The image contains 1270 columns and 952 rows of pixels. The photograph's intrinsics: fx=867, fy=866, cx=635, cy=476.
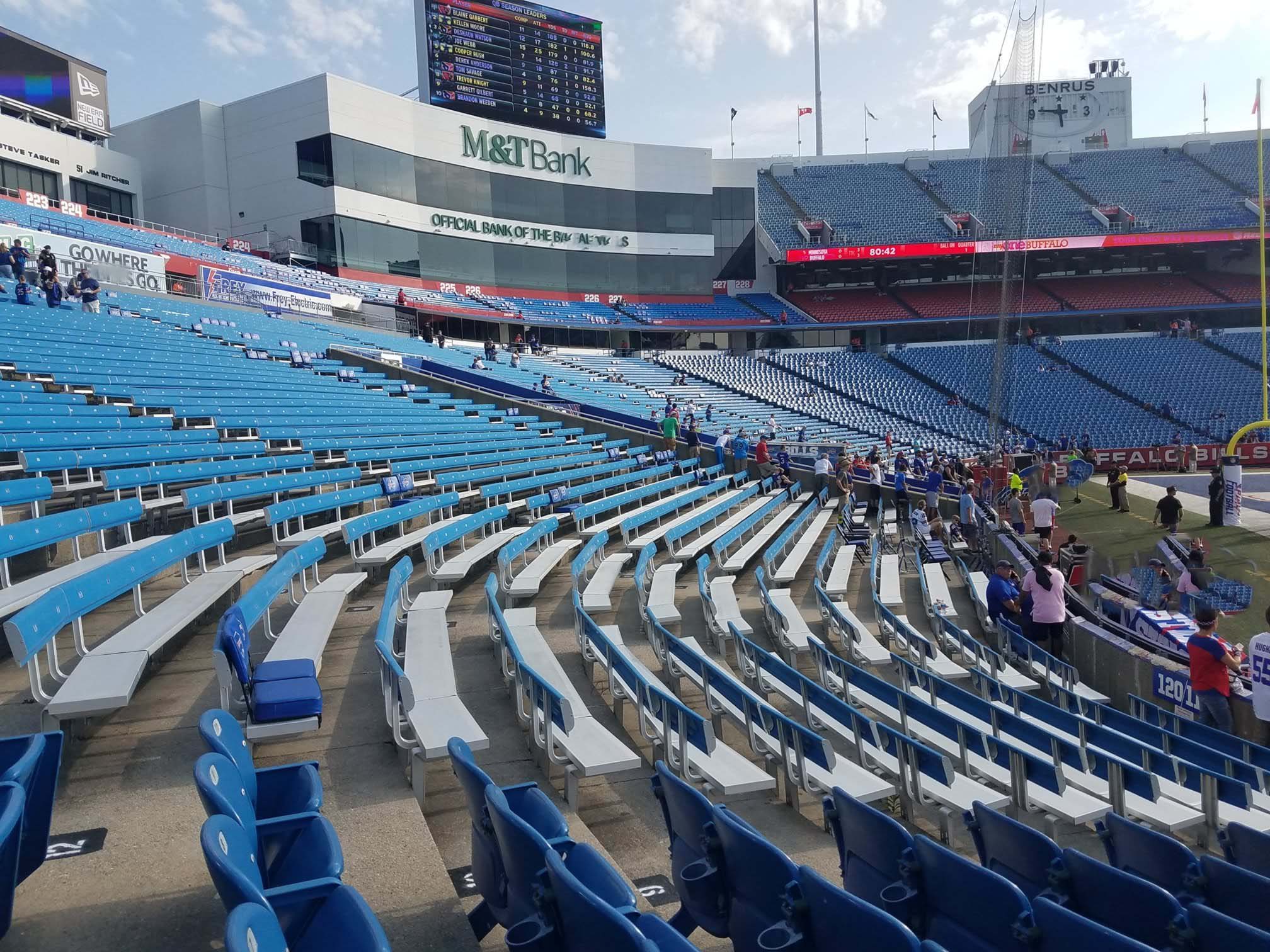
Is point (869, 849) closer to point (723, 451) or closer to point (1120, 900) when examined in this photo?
point (1120, 900)

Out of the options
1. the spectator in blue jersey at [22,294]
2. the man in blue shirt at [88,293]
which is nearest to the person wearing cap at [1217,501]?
the man in blue shirt at [88,293]

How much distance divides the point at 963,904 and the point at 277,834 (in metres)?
2.05

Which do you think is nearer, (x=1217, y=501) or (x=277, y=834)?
(x=277, y=834)

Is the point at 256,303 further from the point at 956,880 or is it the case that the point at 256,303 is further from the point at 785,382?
the point at 956,880

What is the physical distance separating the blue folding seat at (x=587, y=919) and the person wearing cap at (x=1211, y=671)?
511cm

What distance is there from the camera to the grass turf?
9516 millimetres

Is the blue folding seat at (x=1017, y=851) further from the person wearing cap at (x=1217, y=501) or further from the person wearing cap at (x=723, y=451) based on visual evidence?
the person wearing cap at (x=723, y=451)

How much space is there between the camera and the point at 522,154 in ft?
118

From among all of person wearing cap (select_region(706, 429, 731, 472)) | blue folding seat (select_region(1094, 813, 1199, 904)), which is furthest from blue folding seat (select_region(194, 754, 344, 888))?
person wearing cap (select_region(706, 429, 731, 472))

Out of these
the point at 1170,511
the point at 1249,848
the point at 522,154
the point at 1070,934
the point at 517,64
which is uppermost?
the point at 517,64

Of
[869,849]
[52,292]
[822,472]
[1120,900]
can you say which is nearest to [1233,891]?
[1120,900]

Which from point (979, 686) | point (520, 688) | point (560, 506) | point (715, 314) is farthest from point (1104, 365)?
point (520, 688)

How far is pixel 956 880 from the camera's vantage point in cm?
252

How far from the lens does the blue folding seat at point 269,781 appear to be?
2.88m
